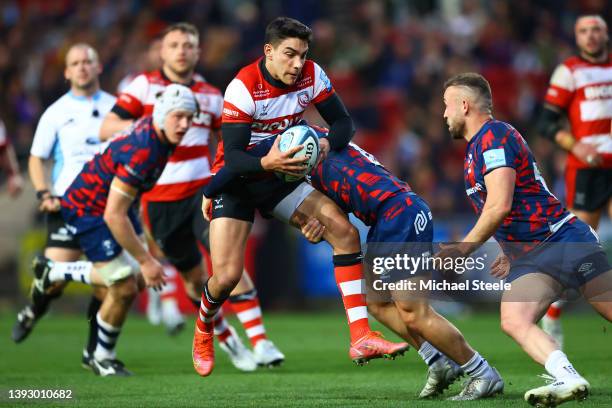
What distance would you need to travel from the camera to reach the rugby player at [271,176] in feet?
22.2

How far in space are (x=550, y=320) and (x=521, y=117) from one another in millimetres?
7540

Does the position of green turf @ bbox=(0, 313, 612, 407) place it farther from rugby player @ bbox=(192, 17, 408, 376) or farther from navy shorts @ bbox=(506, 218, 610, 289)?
navy shorts @ bbox=(506, 218, 610, 289)

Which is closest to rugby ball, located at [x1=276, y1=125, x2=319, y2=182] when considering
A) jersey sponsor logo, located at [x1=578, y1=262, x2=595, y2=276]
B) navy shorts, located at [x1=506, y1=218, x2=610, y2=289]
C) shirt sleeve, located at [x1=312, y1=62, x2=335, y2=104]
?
shirt sleeve, located at [x1=312, y1=62, x2=335, y2=104]

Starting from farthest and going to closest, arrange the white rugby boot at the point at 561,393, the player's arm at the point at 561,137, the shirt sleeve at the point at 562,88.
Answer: the shirt sleeve at the point at 562,88, the player's arm at the point at 561,137, the white rugby boot at the point at 561,393

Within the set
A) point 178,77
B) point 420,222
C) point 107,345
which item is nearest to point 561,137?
point 178,77

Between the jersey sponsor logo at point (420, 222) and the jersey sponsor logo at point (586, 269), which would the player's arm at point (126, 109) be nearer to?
the jersey sponsor logo at point (420, 222)

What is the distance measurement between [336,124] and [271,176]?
0.55 meters

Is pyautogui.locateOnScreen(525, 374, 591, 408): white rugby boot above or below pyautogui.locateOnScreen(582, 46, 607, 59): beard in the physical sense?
below

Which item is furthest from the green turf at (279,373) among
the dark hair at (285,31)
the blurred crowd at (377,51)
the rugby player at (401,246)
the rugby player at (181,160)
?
the blurred crowd at (377,51)

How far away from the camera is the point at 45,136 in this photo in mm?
9594

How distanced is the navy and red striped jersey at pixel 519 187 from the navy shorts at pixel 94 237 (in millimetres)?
3510

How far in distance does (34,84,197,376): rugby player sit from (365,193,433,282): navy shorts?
79.1 inches

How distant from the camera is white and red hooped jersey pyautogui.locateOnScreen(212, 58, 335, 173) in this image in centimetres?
678

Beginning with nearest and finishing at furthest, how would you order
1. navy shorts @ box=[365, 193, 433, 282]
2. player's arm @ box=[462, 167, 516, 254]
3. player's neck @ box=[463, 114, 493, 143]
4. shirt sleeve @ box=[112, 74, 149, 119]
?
player's arm @ box=[462, 167, 516, 254] → player's neck @ box=[463, 114, 493, 143] → navy shorts @ box=[365, 193, 433, 282] → shirt sleeve @ box=[112, 74, 149, 119]
